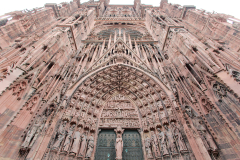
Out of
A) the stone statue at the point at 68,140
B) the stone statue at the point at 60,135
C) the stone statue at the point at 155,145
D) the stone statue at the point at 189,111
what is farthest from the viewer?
the stone statue at the point at 189,111

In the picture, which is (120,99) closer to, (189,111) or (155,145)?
(155,145)

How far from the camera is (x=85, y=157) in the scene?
204 inches

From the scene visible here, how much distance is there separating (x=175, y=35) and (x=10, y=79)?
8.82m

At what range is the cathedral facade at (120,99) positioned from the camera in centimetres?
460

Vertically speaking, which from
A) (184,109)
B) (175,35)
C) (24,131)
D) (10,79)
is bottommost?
(24,131)

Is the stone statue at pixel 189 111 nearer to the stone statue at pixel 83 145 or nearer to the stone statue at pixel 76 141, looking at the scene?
the stone statue at pixel 83 145

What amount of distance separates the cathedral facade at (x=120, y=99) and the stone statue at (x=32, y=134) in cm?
3

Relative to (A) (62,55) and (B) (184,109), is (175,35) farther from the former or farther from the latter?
(A) (62,55)

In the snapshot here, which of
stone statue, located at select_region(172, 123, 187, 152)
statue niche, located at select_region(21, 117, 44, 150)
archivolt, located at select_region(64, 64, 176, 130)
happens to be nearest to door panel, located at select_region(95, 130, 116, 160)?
archivolt, located at select_region(64, 64, 176, 130)

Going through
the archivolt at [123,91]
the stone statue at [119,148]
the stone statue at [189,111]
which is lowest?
the stone statue at [119,148]

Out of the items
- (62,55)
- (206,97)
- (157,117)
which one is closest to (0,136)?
(62,55)

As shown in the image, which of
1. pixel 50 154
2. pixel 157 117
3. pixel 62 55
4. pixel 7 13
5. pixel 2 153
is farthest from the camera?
pixel 7 13

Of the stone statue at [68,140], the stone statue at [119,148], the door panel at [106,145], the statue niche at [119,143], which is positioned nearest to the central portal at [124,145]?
the door panel at [106,145]

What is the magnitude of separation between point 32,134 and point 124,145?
12.1 feet
